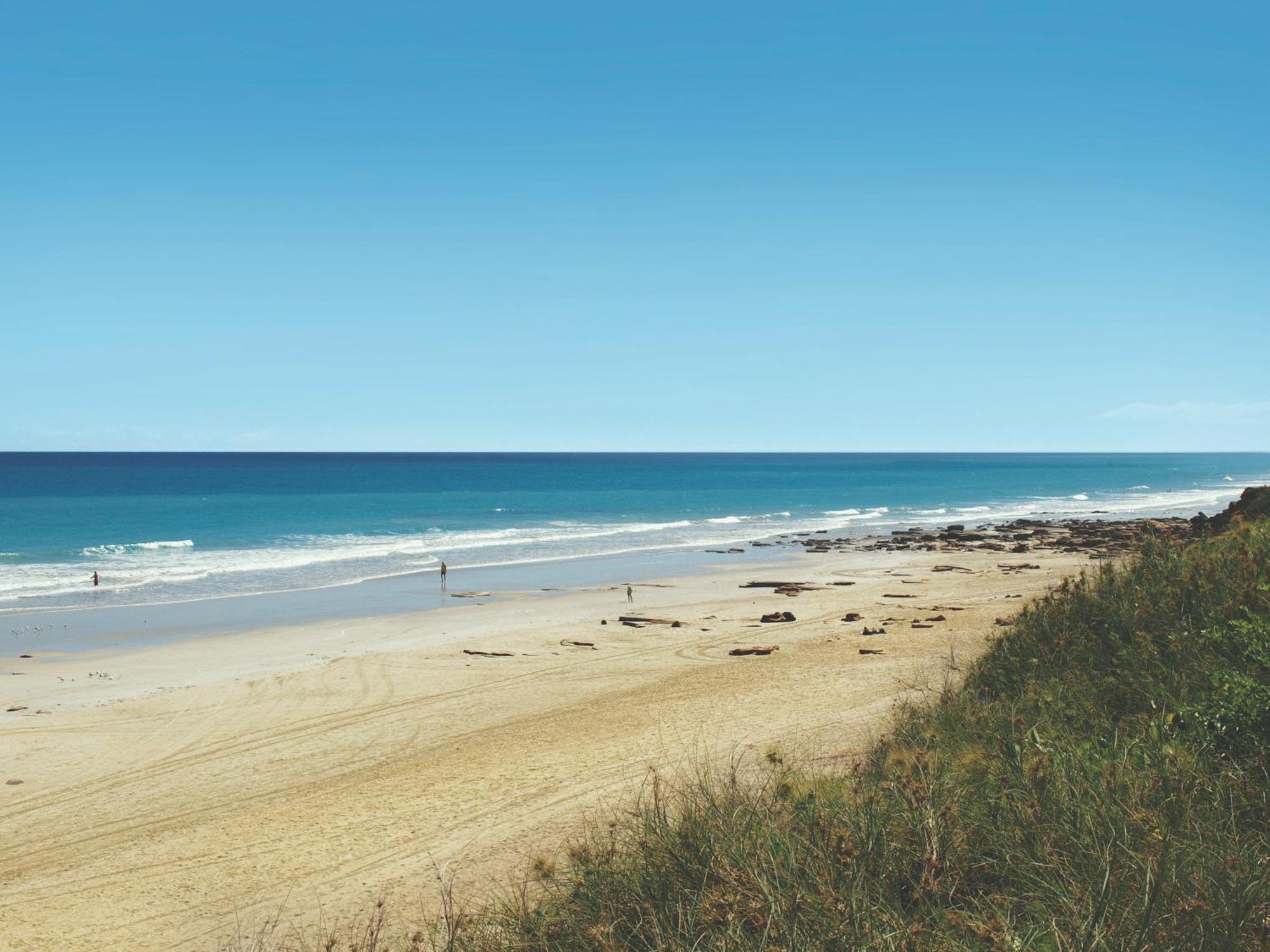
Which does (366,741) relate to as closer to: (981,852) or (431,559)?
(981,852)

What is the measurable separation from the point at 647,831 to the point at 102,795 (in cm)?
834

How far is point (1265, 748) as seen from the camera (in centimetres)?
527

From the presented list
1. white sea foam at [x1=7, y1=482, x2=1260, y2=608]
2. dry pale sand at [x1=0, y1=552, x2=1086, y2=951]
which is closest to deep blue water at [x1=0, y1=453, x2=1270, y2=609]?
white sea foam at [x1=7, y1=482, x2=1260, y2=608]

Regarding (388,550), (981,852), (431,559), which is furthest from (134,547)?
(981,852)

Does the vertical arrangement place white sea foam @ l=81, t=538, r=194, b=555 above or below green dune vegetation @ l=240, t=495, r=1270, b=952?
below

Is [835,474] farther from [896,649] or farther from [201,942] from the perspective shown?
[201,942]

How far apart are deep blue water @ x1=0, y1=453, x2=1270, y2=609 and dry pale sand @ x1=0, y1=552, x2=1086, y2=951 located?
13.7 metres

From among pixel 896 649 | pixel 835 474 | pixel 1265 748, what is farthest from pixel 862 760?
pixel 835 474

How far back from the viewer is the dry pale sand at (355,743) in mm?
7840

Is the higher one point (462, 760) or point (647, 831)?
point (647, 831)

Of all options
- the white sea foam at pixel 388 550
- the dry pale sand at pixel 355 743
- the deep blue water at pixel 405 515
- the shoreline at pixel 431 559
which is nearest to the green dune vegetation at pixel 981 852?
the dry pale sand at pixel 355 743

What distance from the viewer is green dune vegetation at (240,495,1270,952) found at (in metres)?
3.83

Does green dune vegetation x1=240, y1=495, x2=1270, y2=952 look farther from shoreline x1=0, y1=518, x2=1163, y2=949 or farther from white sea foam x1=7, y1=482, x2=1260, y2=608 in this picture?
white sea foam x1=7, y1=482, x2=1260, y2=608

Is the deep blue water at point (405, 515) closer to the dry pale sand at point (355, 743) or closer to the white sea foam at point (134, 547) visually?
the white sea foam at point (134, 547)
